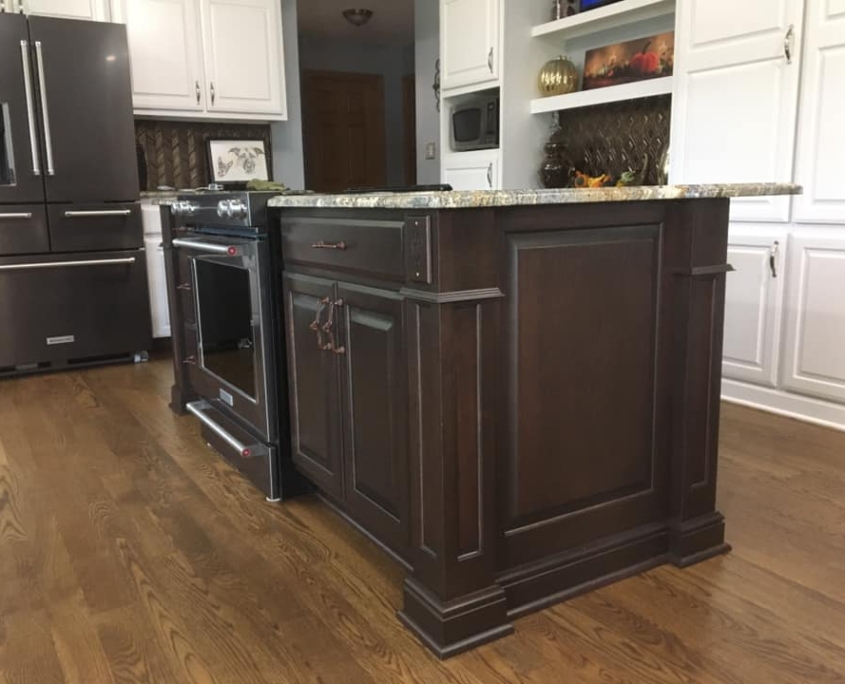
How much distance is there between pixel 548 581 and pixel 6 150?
3.47 metres

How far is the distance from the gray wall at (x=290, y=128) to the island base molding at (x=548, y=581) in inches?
156

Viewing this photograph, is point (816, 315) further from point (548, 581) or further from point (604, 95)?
point (548, 581)

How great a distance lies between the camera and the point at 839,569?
179 cm

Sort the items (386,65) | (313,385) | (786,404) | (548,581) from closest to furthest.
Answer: (548,581), (313,385), (786,404), (386,65)

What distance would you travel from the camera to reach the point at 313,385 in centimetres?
200

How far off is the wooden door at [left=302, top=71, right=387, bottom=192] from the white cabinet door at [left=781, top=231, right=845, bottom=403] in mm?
5146

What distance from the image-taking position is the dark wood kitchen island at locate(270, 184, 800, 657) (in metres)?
1.45

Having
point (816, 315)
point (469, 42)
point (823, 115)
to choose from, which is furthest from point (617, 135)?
point (816, 315)

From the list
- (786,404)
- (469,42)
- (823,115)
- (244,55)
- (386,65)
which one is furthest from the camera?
(386,65)

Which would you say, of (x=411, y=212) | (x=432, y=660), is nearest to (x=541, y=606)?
(x=432, y=660)

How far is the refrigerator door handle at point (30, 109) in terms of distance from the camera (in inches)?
146

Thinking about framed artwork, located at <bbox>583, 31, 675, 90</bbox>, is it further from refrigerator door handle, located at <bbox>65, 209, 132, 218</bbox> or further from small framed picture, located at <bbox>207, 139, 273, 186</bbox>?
refrigerator door handle, located at <bbox>65, 209, 132, 218</bbox>

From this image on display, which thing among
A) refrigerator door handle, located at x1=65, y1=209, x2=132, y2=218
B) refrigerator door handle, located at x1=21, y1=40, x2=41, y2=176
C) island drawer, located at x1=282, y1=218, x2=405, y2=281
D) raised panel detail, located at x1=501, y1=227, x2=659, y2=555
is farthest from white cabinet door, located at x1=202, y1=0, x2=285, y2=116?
raised panel detail, located at x1=501, y1=227, x2=659, y2=555

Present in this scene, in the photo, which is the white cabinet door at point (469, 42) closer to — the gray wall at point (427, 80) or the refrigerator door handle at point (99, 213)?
the gray wall at point (427, 80)
